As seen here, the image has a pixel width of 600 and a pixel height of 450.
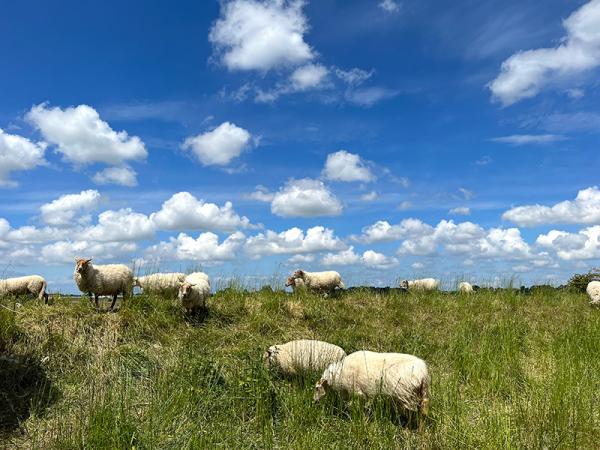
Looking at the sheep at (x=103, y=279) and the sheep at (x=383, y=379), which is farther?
the sheep at (x=103, y=279)

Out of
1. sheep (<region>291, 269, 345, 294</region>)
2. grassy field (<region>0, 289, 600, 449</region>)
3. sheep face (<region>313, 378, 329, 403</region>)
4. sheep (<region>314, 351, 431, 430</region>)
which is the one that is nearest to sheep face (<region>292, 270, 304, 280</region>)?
sheep (<region>291, 269, 345, 294</region>)

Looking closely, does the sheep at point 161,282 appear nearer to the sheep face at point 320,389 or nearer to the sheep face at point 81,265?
the sheep face at point 81,265

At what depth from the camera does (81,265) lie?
485 inches

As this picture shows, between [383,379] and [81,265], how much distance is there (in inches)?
341

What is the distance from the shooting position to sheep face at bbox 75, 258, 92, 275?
40.5ft

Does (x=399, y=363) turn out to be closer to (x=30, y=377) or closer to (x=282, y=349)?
(x=282, y=349)

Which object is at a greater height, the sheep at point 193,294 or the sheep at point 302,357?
the sheep at point 193,294

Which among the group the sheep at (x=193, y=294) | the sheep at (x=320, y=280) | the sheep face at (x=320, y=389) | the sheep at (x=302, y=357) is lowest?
the sheep face at (x=320, y=389)

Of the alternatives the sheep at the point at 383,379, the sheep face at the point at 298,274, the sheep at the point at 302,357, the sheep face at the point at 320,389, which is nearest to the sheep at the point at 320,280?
the sheep face at the point at 298,274

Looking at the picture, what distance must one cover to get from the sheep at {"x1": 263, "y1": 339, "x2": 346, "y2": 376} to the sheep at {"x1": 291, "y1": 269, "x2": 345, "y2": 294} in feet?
37.4

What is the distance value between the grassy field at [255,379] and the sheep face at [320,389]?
0.42ft

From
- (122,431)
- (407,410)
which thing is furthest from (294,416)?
(122,431)

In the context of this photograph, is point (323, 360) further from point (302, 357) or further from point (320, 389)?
point (320, 389)

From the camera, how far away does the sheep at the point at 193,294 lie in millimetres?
11266
